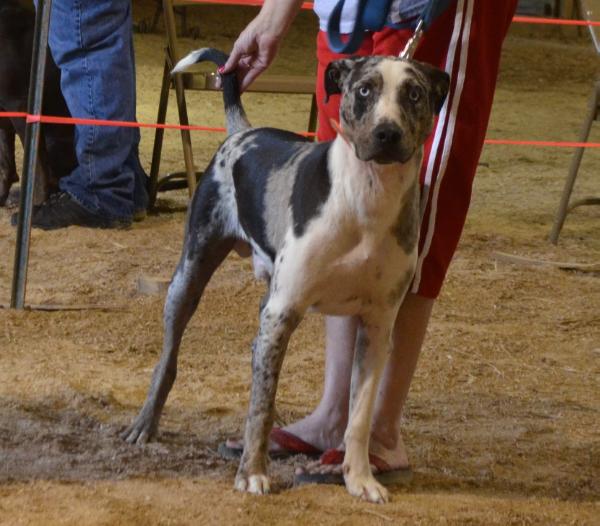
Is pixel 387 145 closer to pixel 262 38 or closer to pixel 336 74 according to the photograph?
pixel 336 74

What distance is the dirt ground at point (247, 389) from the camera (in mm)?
3004

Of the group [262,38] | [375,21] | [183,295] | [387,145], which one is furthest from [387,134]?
[183,295]

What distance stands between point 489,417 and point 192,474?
3.70 ft

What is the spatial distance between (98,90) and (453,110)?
3584 millimetres

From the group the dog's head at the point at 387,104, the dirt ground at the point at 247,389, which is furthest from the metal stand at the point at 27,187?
the dog's head at the point at 387,104

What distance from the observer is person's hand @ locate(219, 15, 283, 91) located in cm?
326

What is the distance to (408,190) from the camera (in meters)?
2.96

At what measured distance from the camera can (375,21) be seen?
10.3ft

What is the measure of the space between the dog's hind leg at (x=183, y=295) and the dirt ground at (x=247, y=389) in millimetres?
85

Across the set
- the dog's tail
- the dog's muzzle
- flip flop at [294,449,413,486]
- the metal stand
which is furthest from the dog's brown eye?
the metal stand

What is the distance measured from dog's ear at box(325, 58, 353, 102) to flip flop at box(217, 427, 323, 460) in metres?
0.99

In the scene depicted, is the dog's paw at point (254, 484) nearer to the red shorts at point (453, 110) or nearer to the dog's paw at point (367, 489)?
the dog's paw at point (367, 489)

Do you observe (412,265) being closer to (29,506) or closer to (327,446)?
(327,446)

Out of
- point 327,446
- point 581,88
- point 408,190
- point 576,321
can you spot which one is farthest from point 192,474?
point 581,88
